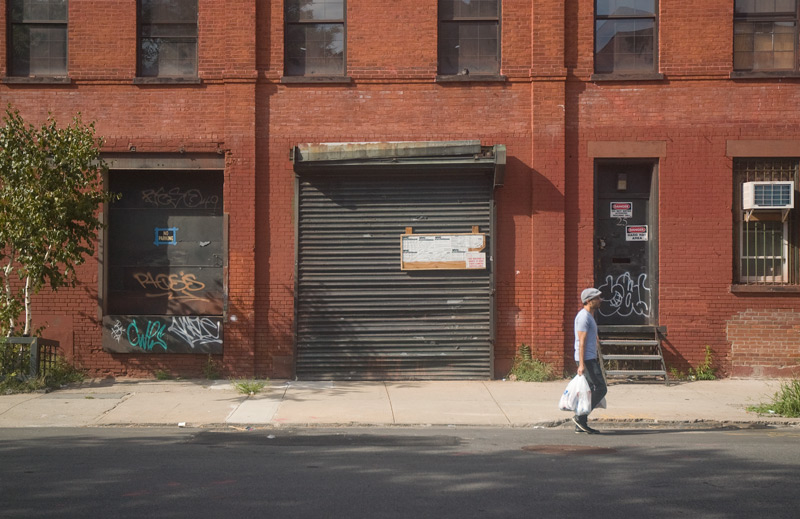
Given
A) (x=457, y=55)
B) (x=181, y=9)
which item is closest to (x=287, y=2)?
(x=181, y=9)

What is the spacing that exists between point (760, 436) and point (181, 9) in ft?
36.5

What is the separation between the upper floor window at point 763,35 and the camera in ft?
45.6

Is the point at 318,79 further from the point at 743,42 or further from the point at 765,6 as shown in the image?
the point at 765,6

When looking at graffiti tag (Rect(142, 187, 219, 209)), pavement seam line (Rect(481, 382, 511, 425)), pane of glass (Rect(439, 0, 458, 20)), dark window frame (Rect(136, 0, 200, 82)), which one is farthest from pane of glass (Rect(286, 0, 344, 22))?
pavement seam line (Rect(481, 382, 511, 425))

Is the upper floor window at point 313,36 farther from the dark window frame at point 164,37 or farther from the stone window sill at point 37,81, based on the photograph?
the stone window sill at point 37,81

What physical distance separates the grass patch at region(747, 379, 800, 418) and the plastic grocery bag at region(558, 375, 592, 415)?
10.00 ft

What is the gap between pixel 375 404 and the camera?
11.5m

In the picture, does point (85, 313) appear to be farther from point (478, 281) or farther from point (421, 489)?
point (421, 489)

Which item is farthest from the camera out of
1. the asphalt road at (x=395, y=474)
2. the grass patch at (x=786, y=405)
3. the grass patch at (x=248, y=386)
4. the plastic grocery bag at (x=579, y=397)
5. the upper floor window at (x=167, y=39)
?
the upper floor window at (x=167, y=39)

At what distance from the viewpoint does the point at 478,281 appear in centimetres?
1380

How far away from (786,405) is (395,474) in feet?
20.0

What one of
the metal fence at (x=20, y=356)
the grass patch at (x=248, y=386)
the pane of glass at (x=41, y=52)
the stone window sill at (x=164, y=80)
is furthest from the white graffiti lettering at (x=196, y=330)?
the pane of glass at (x=41, y=52)

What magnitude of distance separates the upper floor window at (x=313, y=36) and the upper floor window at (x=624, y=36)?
4.44 meters

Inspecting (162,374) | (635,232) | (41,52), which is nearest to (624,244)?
(635,232)
